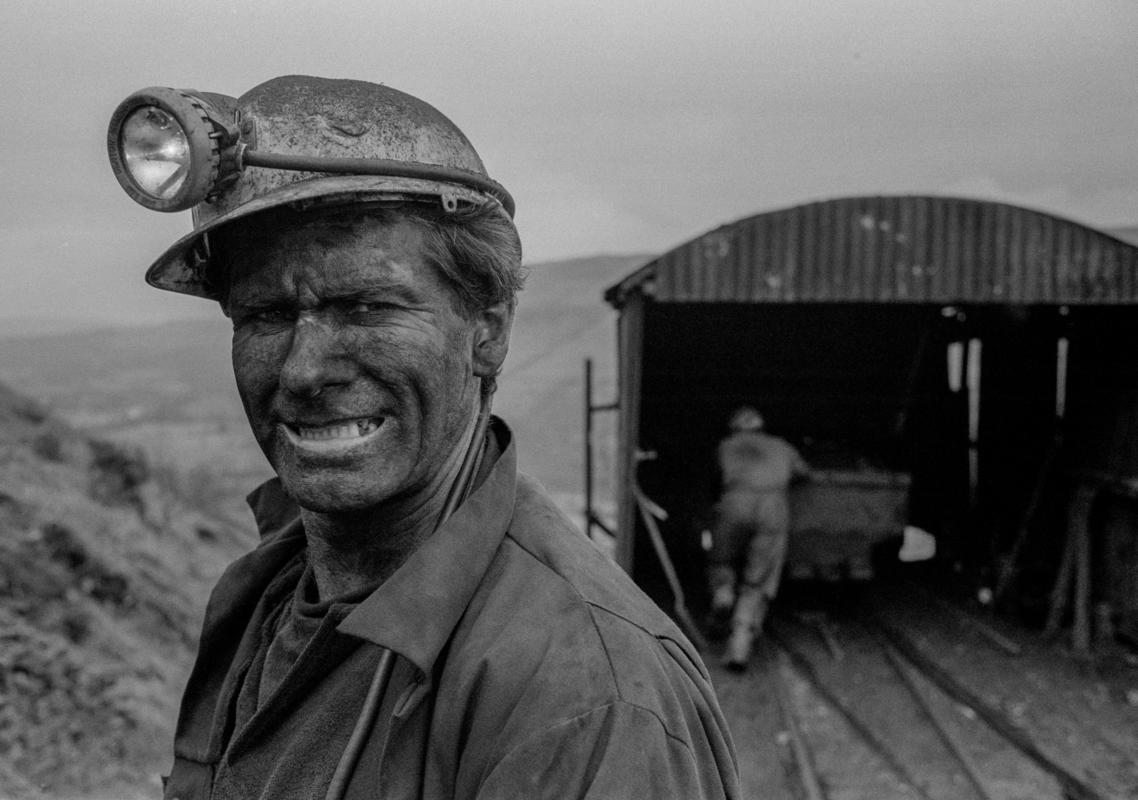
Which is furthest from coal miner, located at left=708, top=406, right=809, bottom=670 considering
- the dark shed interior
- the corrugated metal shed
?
the corrugated metal shed

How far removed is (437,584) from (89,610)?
20.5 ft

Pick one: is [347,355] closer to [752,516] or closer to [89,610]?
[89,610]

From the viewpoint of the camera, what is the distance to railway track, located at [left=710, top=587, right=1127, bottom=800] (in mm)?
6625

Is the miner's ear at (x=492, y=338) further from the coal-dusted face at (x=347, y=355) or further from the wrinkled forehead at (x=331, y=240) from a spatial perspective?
the wrinkled forehead at (x=331, y=240)

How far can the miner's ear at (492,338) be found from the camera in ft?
6.47

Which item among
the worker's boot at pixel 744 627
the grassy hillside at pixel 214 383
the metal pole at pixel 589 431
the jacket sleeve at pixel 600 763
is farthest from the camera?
the grassy hillside at pixel 214 383

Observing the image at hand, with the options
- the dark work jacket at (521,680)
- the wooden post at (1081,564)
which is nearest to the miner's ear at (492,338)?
the dark work jacket at (521,680)

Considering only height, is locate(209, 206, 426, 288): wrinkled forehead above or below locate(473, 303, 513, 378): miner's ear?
above

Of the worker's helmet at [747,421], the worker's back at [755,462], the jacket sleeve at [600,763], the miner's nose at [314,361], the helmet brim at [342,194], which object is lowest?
the worker's back at [755,462]

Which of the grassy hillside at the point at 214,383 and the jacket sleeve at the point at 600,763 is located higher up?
the jacket sleeve at the point at 600,763

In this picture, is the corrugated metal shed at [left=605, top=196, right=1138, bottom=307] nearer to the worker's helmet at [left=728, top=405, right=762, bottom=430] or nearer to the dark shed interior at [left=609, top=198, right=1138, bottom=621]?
the dark shed interior at [left=609, top=198, right=1138, bottom=621]

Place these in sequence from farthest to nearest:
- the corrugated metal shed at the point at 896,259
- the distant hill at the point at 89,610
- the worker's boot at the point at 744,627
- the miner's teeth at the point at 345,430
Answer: the worker's boot at the point at 744,627 < the corrugated metal shed at the point at 896,259 < the distant hill at the point at 89,610 < the miner's teeth at the point at 345,430

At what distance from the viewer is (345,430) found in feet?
5.90

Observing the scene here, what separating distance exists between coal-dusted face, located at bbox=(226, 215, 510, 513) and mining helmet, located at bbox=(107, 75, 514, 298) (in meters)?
0.08
